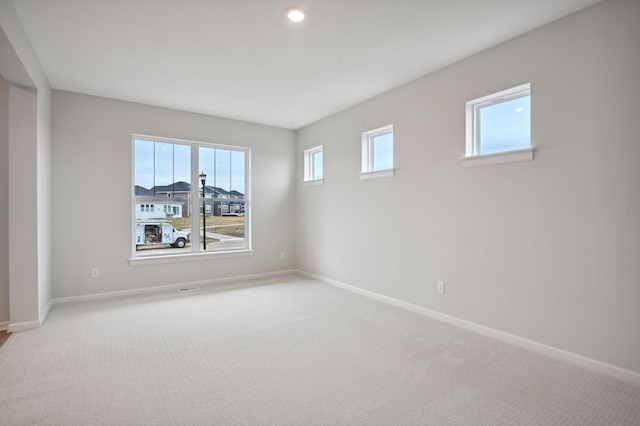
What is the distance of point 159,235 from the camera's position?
4.80 metres

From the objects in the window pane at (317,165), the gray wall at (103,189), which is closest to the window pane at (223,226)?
the gray wall at (103,189)

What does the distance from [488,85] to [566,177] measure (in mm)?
1099

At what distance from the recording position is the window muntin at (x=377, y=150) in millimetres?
4211

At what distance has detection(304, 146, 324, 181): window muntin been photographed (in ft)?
18.4

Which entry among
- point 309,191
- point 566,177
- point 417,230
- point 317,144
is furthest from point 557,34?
point 309,191

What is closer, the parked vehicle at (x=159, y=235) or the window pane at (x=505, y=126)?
the window pane at (x=505, y=126)

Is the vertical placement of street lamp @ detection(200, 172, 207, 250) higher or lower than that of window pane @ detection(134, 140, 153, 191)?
lower

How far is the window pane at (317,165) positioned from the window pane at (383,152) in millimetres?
1305

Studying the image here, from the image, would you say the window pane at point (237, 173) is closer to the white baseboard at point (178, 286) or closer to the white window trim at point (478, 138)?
the white baseboard at point (178, 286)

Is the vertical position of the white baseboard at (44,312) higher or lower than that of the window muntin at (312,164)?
lower

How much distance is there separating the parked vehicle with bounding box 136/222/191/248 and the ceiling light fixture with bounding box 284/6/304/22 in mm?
3566

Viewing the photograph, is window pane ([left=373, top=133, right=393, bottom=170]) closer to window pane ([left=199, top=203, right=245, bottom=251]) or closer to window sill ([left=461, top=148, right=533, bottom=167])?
window sill ([left=461, top=148, right=533, bottom=167])

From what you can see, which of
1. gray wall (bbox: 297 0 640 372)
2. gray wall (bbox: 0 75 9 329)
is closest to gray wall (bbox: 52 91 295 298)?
gray wall (bbox: 0 75 9 329)

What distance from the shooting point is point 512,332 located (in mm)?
2842
